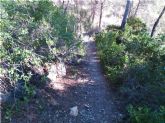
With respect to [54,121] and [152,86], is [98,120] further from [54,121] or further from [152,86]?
[152,86]

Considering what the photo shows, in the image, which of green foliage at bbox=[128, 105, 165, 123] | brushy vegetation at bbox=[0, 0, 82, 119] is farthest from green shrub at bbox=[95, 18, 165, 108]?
brushy vegetation at bbox=[0, 0, 82, 119]

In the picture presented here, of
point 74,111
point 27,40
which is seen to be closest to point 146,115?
point 74,111

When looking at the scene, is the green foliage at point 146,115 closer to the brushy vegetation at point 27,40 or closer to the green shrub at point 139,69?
the green shrub at point 139,69

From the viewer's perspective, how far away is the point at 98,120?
760cm

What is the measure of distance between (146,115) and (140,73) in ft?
7.32

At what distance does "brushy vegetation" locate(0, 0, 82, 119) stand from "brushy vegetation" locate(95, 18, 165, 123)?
2.19 m

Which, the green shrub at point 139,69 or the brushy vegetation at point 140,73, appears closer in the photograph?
the brushy vegetation at point 140,73

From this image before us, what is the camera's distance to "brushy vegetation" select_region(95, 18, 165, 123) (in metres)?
7.23

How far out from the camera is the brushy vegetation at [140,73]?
7234mm

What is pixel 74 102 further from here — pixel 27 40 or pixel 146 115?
pixel 27 40


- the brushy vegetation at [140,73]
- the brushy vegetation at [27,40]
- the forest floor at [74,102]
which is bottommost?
the forest floor at [74,102]

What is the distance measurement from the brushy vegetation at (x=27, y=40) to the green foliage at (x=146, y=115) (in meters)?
2.70

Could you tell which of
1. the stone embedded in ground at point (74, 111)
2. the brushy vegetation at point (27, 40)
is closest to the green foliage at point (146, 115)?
the stone embedded in ground at point (74, 111)

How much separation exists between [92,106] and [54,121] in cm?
160
